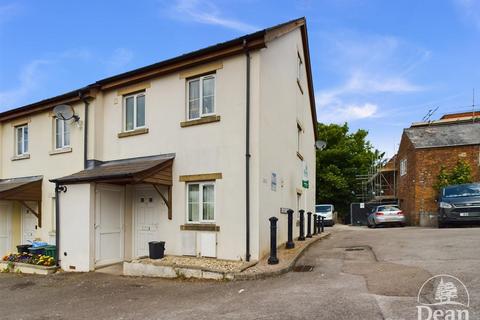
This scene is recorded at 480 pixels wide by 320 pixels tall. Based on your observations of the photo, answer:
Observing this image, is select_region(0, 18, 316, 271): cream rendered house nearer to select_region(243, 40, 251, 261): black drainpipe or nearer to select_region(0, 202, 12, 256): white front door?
select_region(243, 40, 251, 261): black drainpipe

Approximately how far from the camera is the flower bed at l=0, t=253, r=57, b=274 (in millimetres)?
11766

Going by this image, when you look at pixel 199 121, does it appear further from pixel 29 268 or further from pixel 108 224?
pixel 29 268

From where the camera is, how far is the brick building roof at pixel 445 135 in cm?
2450

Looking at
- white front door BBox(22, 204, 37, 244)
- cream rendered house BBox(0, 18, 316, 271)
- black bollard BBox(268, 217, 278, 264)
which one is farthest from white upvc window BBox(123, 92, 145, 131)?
white front door BBox(22, 204, 37, 244)

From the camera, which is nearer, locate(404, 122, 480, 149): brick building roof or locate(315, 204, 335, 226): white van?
locate(404, 122, 480, 149): brick building roof

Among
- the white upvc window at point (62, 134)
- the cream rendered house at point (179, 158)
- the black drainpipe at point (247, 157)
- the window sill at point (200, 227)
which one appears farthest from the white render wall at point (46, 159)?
the black drainpipe at point (247, 157)

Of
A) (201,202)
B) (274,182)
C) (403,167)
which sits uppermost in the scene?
(403,167)

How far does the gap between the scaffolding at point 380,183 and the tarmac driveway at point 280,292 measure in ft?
78.8

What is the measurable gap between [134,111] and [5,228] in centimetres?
796

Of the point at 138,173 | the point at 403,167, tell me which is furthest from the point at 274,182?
the point at 403,167

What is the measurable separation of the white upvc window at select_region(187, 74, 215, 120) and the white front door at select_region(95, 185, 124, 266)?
3341 millimetres

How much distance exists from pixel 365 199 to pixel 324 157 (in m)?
5.65

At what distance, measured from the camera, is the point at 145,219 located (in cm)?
1204

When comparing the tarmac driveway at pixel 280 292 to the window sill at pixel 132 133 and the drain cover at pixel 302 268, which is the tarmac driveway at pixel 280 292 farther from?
the window sill at pixel 132 133
